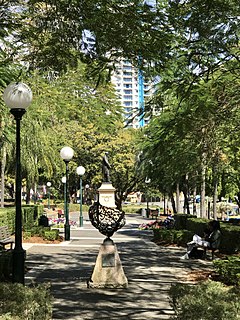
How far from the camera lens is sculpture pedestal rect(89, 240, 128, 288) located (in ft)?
31.7

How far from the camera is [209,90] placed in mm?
10352

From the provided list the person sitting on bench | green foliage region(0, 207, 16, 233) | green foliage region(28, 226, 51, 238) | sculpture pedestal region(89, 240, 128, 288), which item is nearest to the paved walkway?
sculpture pedestal region(89, 240, 128, 288)

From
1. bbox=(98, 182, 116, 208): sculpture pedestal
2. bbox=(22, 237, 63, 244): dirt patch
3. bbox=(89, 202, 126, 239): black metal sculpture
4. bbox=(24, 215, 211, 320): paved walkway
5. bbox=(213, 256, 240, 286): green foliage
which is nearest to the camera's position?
bbox=(24, 215, 211, 320): paved walkway

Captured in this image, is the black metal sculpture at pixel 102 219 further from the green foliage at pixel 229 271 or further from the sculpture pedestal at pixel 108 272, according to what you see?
the green foliage at pixel 229 271

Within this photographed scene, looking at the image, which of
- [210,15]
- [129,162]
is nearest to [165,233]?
[210,15]

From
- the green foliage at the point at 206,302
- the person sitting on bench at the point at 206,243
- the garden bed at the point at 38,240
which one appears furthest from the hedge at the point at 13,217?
the green foliage at the point at 206,302

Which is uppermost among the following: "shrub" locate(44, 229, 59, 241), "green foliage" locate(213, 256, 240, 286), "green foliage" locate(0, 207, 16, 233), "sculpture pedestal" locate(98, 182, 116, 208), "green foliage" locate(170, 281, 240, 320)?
"sculpture pedestal" locate(98, 182, 116, 208)

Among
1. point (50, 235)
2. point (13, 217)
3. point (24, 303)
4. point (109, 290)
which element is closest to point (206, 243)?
point (109, 290)

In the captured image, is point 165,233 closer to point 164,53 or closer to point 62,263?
point 62,263

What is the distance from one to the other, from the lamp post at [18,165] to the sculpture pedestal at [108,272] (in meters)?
2.36

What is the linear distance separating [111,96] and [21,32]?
6.77 meters

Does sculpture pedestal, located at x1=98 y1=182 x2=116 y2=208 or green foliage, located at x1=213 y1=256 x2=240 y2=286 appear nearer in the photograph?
green foliage, located at x1=213 y1=256 x2=240 y2=286

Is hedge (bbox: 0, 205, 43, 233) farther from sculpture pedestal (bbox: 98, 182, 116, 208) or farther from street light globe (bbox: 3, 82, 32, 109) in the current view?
street light globe (bbox: 3, 82, 32, 109)

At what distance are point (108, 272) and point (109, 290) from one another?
45 cm
